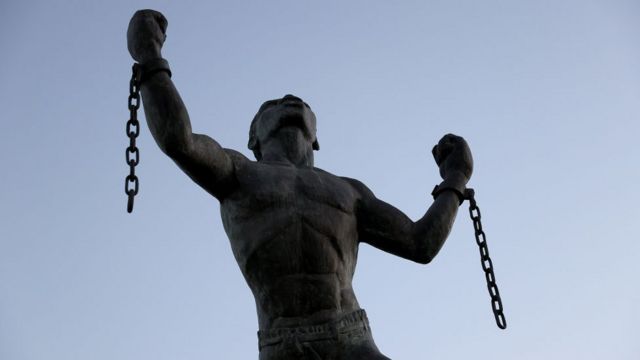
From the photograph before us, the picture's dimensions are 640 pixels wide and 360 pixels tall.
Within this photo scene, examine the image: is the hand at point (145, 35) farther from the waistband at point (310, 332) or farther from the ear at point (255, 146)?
the waistband at point (310, 332)

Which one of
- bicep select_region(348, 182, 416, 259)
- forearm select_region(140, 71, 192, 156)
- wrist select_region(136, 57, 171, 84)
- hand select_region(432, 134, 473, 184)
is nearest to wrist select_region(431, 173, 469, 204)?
hand select_region(432, 134, 473, 184)

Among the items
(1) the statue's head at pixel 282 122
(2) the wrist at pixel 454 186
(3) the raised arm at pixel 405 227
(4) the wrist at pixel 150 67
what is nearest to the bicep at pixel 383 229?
(3) the raised arm at pixel 405 227

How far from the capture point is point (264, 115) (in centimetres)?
629

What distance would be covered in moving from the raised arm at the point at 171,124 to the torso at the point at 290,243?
0.16 meters

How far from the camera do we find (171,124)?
515 cm

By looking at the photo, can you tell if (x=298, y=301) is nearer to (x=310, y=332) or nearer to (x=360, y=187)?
(x=310, y=332)

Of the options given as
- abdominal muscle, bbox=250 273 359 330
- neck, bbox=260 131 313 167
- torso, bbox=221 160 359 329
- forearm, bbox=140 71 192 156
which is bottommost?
abdominal muscle, bbox=250 273 359 330

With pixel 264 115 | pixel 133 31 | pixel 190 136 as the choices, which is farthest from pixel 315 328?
pixel 133 31

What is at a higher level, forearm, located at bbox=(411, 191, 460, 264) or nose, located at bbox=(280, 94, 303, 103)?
nose, located at bbox=(280, 94, 303, 103)

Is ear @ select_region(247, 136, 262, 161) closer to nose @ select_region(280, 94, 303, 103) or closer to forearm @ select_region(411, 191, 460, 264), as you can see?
nose @ select_region(280, 94, 303, 103)

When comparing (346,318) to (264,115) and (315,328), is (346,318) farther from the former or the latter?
(264,115)

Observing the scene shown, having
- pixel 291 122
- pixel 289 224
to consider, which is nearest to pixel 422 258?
pixel 289 224

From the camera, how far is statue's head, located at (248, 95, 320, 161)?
20.3 ft

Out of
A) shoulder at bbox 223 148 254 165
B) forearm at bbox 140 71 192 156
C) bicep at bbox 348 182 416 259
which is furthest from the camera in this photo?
bicep at bbox 348 182 416 259
